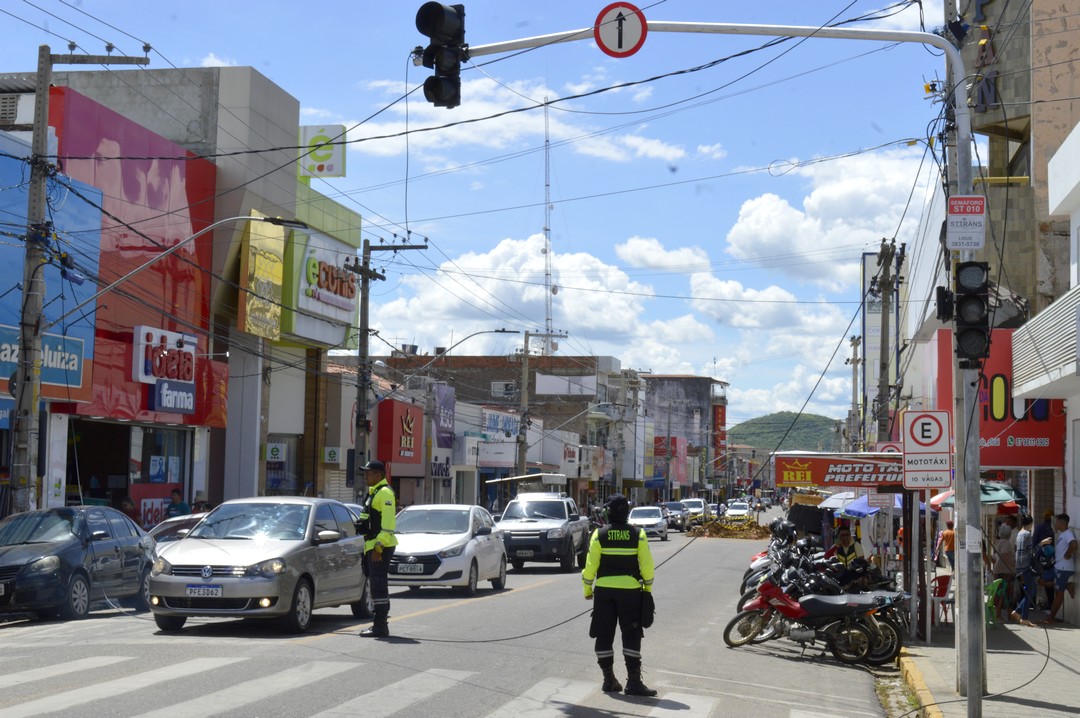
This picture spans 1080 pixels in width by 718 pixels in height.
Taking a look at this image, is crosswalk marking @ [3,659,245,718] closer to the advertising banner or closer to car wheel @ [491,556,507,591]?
the advertising banner

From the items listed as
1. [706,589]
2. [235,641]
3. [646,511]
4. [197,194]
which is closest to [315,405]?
[197,194]

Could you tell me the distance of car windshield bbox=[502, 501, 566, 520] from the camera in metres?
29.8

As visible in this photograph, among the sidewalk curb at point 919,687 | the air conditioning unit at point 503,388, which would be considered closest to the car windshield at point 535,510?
the sidewalk curb at point 919,687

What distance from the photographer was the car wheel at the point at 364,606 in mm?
15523

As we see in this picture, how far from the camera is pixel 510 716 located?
895cm

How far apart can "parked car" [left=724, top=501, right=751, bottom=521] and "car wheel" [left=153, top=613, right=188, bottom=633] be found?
50550mm

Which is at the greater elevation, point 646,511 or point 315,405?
point 315,405

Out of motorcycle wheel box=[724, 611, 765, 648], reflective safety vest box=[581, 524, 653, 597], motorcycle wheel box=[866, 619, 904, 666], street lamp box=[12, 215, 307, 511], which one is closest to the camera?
reflective safety vest box=[581, 524, 653, 597]

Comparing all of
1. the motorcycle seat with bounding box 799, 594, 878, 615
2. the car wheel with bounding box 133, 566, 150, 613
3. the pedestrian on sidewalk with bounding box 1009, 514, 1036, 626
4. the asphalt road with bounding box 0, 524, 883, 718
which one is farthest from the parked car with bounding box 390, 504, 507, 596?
the pedestrian on sidewalk with bounding box 1009, 514, 1036, 626

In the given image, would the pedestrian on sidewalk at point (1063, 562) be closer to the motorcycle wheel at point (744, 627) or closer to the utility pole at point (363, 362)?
the motorcycle wheel at point (744, 627)

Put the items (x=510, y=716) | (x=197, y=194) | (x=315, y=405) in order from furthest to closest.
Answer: (x=315, y=405) < (x=197, y=194) < (x=510, y=716)

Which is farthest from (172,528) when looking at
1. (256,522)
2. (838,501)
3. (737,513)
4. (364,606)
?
(737,513)

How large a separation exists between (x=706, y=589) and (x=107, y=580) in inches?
491

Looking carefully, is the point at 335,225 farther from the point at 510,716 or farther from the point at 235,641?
the point at 510,716
